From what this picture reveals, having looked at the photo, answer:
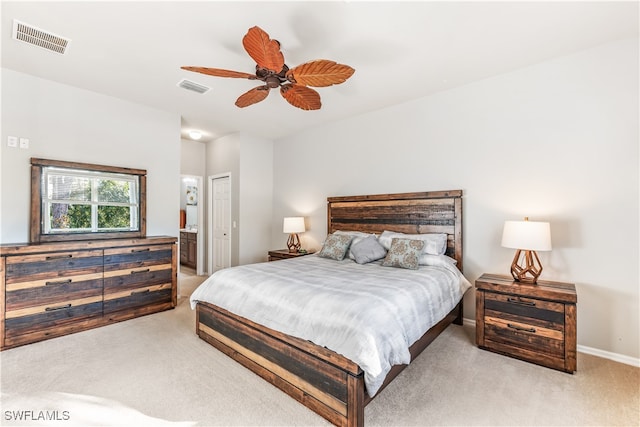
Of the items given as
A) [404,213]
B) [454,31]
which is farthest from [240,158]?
[454,31]

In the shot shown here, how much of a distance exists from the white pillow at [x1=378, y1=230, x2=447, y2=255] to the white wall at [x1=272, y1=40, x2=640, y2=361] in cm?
31

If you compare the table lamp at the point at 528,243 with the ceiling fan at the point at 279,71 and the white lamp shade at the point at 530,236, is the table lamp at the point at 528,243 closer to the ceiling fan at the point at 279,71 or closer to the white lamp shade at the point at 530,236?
the white lamp shade at the point at 530,236

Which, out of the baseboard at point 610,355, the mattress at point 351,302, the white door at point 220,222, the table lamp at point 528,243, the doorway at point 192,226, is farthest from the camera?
the doorway at point 192,226

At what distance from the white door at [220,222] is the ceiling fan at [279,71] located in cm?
330

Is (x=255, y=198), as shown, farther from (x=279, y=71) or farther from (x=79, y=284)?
(x=279, y=71)

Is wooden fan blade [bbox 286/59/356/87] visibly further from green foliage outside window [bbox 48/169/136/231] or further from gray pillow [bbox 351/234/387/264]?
green foliage outside window [bbox 48/169/136/231]

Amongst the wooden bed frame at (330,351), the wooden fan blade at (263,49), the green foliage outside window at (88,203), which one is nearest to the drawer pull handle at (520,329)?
the wooden bed frame at (330,351)

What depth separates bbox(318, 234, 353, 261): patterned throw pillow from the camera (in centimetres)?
375

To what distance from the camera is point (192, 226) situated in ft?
24.3

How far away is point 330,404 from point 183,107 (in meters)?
4.18

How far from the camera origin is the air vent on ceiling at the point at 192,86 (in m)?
3.38

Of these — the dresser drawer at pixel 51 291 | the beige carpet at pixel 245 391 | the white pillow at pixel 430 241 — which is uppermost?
the white pillow at pixel 430 241

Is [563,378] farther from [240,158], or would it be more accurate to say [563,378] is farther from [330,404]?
[240,158]

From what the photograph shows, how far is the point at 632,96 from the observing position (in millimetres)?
2557
